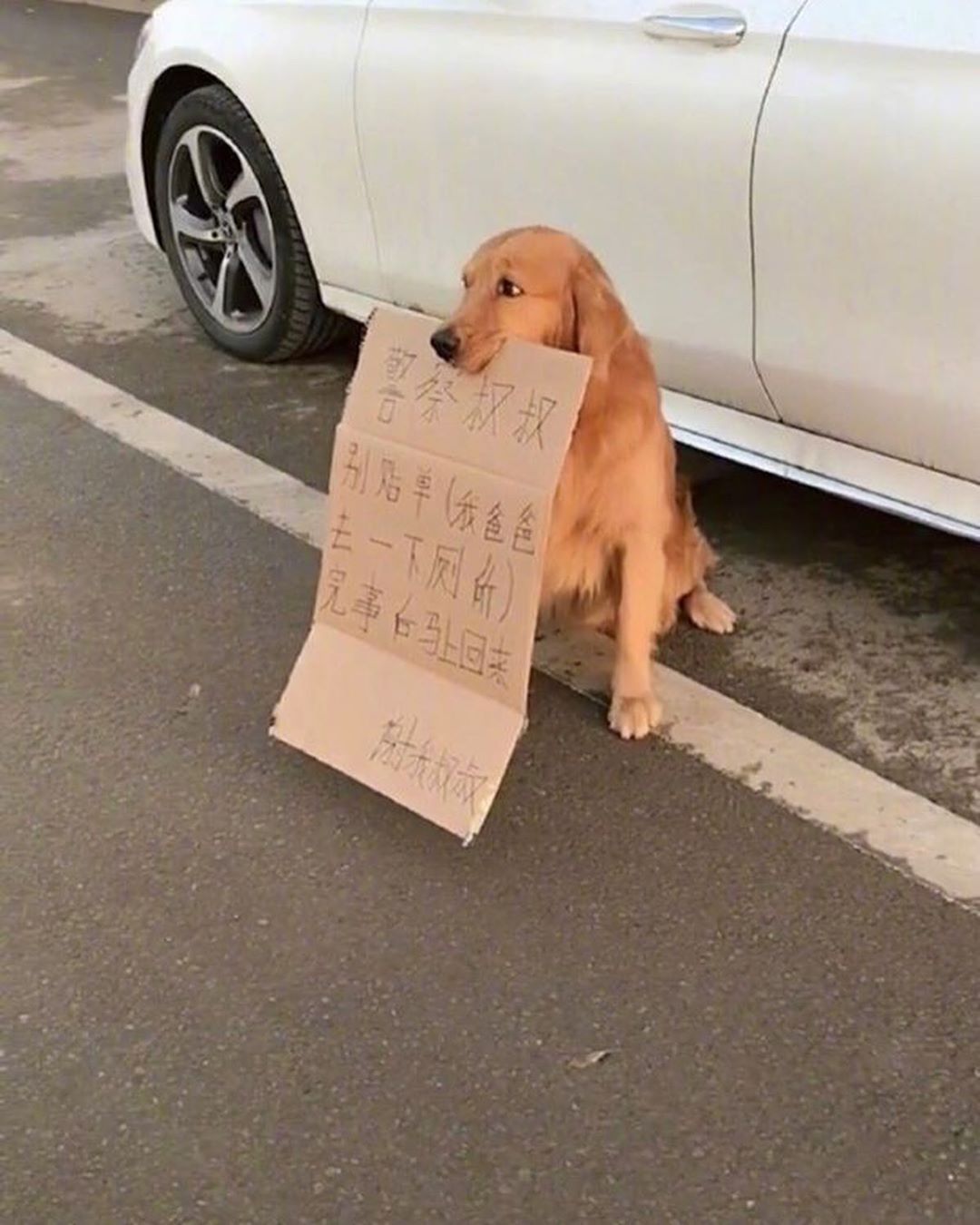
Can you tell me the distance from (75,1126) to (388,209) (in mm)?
2545

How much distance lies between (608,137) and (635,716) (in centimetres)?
122

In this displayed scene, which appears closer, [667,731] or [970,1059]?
[970,1059]

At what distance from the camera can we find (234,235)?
4.75 m

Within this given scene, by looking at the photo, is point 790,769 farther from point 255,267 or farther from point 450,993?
point 255,267

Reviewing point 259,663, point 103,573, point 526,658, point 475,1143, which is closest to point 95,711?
point 259,663

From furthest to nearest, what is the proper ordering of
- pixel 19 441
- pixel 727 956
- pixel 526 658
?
pixel 19 441
pixel 526 658
pixel 727 956

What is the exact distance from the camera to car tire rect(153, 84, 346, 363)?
4.48 metres

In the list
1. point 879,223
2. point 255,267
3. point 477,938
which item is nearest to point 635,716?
point 477,938

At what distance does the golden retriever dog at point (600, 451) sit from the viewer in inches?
104

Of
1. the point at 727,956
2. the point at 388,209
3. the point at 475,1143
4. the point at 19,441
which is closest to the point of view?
the point at 475,1143

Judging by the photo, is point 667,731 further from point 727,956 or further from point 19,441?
point 19,441

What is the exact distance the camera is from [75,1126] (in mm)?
2117

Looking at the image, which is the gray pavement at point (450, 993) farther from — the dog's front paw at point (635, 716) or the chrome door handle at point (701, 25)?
the chrome door handle at point (701, 25)

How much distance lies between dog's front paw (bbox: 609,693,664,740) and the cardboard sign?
373 mm
